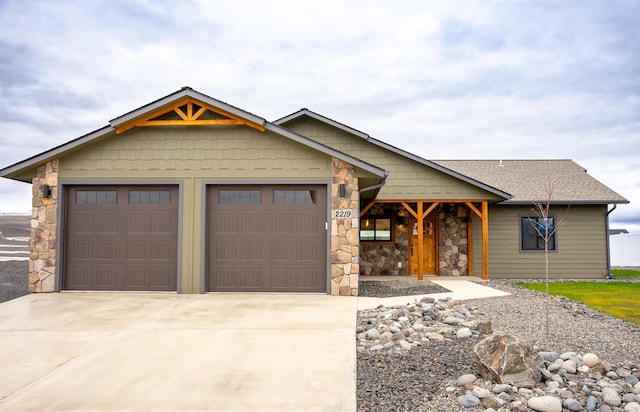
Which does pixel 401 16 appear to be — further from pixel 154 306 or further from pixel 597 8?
pixel 154 306

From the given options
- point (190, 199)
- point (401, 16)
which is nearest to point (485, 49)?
point (401, 16)

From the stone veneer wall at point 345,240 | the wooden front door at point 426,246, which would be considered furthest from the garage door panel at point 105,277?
the wooden front door at point 426,246

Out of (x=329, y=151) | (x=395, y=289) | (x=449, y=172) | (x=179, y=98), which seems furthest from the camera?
(x=449, y=172)

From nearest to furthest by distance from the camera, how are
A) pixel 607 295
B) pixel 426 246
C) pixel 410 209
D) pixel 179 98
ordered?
pixel 179 98
pixel 607 295
pixel 410 209
pixel 426 246

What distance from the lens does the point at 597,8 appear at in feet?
43.7

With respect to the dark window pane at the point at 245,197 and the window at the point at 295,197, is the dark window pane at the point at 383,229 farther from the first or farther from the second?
the dark window pane at the point at 245,197

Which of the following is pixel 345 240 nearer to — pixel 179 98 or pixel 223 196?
pixel 223 196

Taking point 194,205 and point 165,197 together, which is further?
point 165,197

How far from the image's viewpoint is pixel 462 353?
524 cm

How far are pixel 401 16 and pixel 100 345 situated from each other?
14.8 meters

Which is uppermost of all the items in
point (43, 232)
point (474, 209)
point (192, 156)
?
point (192, 156)

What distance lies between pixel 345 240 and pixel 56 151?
6705 mm

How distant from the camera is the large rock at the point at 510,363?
13.9 ft

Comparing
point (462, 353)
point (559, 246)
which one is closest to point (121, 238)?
point (462, 353)
